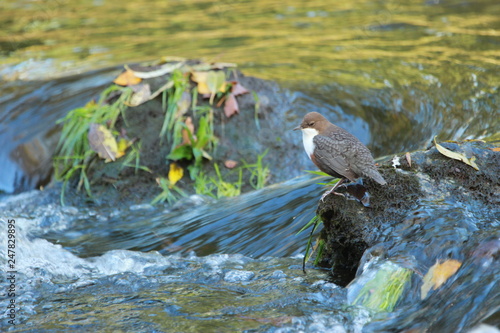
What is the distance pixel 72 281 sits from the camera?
3.81 meters

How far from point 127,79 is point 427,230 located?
13.5ft

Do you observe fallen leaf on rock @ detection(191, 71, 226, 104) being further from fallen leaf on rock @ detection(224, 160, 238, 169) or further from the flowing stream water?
the flowing stream water

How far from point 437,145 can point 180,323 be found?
176cm

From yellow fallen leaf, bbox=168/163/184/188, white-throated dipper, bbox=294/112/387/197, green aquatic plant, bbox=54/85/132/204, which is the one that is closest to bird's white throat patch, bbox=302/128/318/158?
white-throated dipper, bbox=294/112/387/197

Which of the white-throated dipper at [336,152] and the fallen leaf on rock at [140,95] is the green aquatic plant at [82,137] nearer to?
the fallen leaf on rock at [140,95]

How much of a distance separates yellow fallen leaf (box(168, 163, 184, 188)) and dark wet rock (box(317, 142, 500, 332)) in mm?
2750

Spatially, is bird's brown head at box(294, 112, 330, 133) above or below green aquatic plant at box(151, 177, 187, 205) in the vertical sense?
above

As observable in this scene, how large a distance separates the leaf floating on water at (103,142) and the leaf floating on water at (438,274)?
3820mm

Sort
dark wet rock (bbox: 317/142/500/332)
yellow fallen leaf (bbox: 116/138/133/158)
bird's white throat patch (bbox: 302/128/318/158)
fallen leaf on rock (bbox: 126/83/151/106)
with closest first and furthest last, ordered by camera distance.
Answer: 1. dark wet rock (bbox: 317/142/500/332)
2. bird's white throat patch (bbox: 302/128/318/158)
3. yellow fallen leaf (bbox: 116/138/133/158)
4. fallen leaf on rock (bbox: 126/83/151/106)

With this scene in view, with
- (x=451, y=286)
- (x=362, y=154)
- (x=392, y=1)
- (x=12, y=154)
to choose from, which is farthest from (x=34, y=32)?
(x=451, y=286)

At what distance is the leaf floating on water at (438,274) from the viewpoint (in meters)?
2.81

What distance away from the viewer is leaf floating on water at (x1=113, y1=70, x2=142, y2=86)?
6.19 m

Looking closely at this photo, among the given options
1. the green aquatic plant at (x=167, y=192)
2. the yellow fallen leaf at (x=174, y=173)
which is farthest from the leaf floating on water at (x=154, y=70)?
the green aquatic plant at (x=167, y=192)

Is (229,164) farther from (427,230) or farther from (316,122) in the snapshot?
(427,230)
